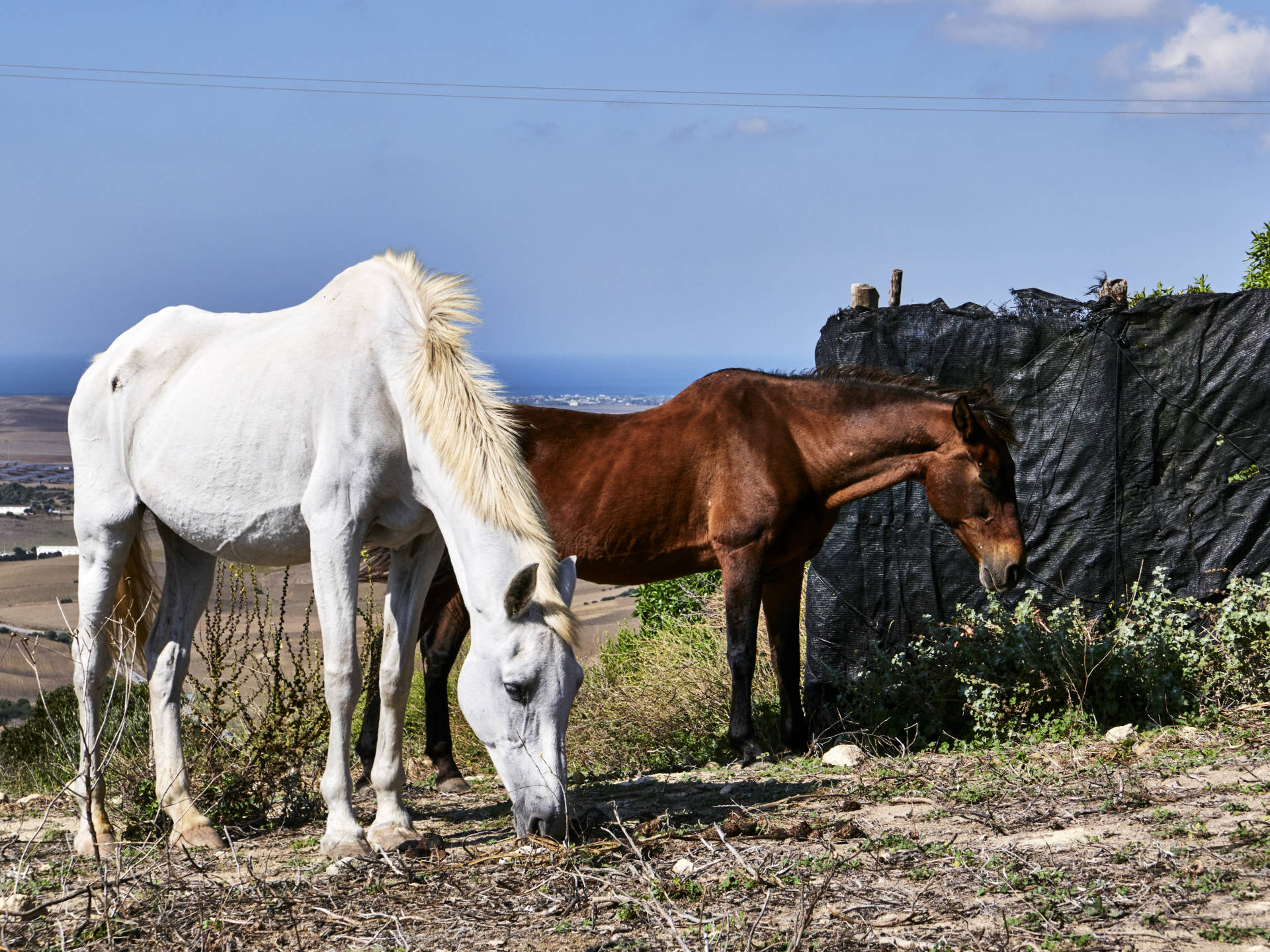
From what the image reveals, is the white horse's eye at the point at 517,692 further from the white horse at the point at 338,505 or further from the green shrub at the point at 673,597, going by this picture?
the green shrub at the point at 673,597

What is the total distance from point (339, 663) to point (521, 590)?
914mm

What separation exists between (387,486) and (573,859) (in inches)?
59.7

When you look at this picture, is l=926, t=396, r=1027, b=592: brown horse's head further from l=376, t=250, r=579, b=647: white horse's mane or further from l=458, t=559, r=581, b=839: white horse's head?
l=458, t=559, r=581, b=839: white horse's head

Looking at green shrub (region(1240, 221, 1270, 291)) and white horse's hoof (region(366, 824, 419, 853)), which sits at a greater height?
green shrub (region(1240, 221, 1270, 291))

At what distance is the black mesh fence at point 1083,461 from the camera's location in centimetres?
645

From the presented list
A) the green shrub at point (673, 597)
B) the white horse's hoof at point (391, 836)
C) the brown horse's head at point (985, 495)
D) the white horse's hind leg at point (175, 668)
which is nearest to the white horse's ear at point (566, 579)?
the white horse's hoof at point (391, 836)

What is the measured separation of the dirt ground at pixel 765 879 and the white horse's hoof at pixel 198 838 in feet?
0.28

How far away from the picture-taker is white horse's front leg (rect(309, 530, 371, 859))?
3928 millimetres

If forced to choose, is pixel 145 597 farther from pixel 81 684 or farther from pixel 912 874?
pixel 912 874

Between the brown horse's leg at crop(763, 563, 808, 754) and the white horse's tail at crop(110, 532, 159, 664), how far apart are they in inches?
123

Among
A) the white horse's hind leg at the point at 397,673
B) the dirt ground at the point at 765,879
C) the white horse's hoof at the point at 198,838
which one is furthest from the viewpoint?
the white horse's hoof at the point at 198,838

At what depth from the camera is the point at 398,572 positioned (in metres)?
4.36

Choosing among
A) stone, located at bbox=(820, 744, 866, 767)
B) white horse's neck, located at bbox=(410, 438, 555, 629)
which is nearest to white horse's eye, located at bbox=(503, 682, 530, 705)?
white horse's neck, located at bbox=(410, 438, 555, 629)

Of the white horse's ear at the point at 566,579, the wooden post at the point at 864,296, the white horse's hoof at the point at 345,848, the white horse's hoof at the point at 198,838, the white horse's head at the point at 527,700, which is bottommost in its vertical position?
the white horse's hoof at the point at 198,838
